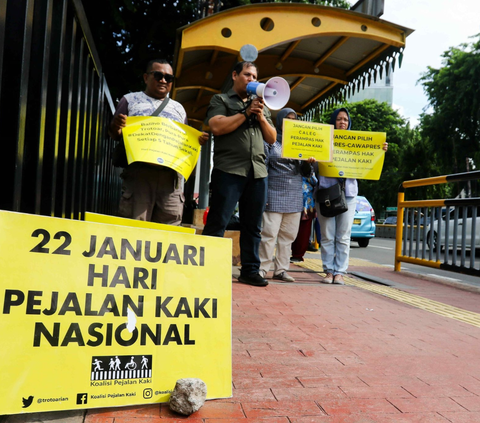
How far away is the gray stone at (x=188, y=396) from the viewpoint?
6.68 feet

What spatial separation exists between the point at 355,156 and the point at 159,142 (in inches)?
119

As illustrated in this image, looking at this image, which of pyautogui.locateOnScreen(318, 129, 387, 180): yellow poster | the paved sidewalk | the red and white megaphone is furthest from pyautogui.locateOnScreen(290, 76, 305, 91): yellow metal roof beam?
the paved sidewalk

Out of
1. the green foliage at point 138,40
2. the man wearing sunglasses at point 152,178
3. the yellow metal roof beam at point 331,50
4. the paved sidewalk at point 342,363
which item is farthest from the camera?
the green foliage at point 138,40

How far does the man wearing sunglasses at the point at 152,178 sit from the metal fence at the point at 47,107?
0.33 meters

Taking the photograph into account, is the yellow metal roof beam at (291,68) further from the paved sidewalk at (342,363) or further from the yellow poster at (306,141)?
the paved sidewalk at (342,363)

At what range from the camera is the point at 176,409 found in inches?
80.5

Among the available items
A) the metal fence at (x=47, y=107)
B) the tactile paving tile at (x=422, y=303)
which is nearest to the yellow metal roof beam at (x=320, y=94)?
the tactile paving tile at (x=422, y=303)

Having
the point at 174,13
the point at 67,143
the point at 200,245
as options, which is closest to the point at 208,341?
the point at 200,245

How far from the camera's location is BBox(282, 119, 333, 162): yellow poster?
5.60 meters

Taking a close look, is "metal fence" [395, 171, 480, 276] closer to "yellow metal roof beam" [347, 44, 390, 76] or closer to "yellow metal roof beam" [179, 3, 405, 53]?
"yellow metal roof beam" [347, 44, 390, 76]

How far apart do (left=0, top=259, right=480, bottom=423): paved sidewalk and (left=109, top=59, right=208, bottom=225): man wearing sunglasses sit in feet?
3.30

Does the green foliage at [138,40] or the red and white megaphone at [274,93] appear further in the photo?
the green foliage at [138,40]

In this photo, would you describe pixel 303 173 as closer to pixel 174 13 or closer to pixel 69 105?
pixel 69 105

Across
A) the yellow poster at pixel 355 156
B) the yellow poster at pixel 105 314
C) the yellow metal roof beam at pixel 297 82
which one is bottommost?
the yellow poster at pixel 105 314
